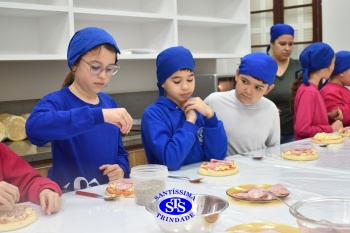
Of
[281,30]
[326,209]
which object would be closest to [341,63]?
[281,30]

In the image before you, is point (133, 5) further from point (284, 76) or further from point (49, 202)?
point (49, 202)

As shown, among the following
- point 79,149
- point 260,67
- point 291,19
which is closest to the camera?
point 79,149

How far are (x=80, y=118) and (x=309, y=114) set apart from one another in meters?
1.78

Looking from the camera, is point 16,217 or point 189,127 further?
point 189,127

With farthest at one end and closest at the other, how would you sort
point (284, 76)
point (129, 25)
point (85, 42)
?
point (129, 25), point (284, 76), point (85, 42)

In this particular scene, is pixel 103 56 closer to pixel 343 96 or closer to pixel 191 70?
pixel 191 70

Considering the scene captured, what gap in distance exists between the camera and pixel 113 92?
12.0 feet

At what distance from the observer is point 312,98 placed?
9.20 ft

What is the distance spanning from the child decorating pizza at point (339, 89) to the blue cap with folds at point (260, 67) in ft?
3.71

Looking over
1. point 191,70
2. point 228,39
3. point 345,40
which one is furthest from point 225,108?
point 345,40

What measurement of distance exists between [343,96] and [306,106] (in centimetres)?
65

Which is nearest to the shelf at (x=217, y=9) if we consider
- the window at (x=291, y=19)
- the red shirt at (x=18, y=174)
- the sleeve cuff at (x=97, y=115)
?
the window at (x=291, y=19)

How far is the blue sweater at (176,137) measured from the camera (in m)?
1.84

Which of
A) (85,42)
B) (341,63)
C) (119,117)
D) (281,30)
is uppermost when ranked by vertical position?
(281,30)
